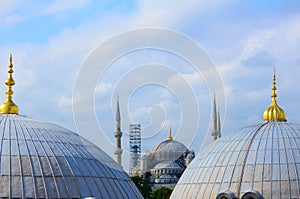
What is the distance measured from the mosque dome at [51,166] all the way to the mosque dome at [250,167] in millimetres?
6719

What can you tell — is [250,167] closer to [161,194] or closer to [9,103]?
[9,103]

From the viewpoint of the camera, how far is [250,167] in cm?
3678

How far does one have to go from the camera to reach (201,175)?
38.8m

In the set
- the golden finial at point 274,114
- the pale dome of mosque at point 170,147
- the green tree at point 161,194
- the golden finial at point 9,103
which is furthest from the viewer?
the pale dome of mosque at point 170,147

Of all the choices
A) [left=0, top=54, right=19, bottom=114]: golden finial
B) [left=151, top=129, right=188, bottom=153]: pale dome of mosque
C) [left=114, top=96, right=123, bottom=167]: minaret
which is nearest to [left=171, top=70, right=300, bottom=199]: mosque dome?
[left=0, top=54, right=19, bottom=114]: golden finial

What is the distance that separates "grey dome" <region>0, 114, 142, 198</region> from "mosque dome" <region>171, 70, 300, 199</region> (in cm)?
667

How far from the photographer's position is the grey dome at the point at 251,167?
117 ft

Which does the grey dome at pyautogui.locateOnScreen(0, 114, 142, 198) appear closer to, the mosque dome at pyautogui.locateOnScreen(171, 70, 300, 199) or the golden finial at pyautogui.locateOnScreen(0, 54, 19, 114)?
the golden finial at pyautogui.locateOnScreen(0, 54, 19, 114)

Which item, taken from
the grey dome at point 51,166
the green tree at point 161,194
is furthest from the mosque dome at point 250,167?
the green tree at point 161,194

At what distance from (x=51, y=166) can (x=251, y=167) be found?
12.4m

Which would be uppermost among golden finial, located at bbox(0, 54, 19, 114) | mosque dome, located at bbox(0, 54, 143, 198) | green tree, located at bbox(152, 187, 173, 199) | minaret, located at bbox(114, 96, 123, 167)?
minaret, located at bbox(114, 96, 123, 167)

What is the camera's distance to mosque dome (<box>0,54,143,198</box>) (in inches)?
1094

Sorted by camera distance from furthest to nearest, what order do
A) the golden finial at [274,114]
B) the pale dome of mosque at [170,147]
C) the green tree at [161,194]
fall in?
the pale dome of mosque at [170,147] → the green tree at [161,194] → the golden finial at [274,114]

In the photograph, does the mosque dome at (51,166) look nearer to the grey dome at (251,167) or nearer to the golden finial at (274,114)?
the grey dome at (251,167)
